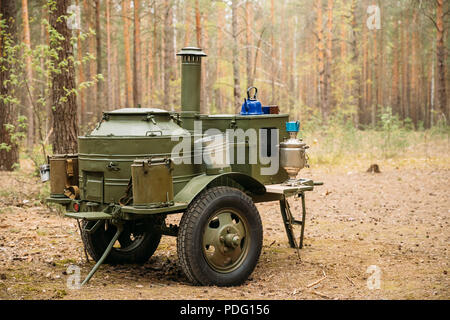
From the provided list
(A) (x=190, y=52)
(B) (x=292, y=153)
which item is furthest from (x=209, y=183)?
(A) (x=190, y=52)

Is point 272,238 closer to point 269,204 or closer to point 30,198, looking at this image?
point 269,204

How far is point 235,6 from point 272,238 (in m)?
10.7

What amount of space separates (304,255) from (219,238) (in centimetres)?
183

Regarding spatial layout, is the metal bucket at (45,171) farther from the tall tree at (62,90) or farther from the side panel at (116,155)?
the tall tree at (62,90)

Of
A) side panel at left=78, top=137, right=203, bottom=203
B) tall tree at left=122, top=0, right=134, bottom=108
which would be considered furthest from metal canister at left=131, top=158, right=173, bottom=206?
tall tree at left=122, top=0, right=134, bottom=108

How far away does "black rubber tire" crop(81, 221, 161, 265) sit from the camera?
17.8 feet

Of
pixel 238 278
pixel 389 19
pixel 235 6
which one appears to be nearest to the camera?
pixel 238 278

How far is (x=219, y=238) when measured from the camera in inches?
187

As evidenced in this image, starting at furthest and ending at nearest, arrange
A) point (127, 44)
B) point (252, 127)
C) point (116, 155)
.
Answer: point (127, 44) < point (252, 127) < point (116, 155)

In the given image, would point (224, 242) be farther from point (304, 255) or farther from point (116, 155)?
point (304, 255)

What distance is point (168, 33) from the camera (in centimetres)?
1786

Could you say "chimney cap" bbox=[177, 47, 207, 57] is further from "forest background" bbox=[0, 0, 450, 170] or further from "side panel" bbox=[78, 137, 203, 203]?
"forest background" bbox=[0, 0, 450, 170]

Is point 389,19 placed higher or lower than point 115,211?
higher
